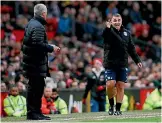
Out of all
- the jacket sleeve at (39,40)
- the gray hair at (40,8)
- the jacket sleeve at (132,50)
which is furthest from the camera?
the jacket sleeve at (132,50)

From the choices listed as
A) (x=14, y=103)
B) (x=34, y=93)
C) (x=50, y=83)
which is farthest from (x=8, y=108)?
(x=34, y=93)

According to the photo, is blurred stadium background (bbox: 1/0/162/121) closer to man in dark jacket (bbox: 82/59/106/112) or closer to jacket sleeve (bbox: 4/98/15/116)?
man in dark jacket (bbox: 82/59/106/112)

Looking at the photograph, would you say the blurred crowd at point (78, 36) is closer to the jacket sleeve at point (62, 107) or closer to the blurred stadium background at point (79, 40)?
the blurred stadium background at point (79, 40)

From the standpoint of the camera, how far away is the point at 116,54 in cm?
1523

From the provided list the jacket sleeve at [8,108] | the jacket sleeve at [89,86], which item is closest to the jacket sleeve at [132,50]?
the jacket sleeve at [8,108]

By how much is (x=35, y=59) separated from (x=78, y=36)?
14602 mm

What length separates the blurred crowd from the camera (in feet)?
73.9

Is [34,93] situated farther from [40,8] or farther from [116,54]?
[116,54]

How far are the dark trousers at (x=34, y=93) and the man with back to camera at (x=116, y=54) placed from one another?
1.96 m

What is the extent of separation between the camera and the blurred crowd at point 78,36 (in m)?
22.5

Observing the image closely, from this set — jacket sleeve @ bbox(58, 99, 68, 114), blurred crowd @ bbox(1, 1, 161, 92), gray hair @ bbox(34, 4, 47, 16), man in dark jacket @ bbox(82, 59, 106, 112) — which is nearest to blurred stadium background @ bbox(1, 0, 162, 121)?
blurred crowd @ bbox(1, 1, 161, 92)

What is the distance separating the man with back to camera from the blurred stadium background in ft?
14.3

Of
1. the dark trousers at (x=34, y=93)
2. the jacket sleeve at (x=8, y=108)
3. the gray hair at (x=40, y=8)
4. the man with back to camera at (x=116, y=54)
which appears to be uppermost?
the gray hair at (x=40, y=8)

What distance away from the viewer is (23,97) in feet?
61.2
